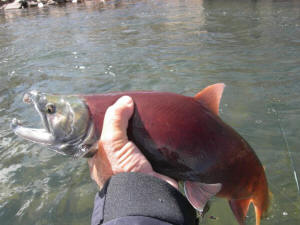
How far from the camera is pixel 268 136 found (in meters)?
3.60

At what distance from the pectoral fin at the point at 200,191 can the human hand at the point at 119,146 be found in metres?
0.25

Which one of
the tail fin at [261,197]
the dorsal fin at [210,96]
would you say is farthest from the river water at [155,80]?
the dorsal fin at [210,96]

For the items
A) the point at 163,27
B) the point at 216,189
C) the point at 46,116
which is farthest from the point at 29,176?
the point at 163,27

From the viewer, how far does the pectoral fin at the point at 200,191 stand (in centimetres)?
187

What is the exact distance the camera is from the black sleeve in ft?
4.87

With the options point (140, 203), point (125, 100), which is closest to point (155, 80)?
point (125, 100)

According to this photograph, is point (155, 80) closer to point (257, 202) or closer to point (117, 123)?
point (257, 202)

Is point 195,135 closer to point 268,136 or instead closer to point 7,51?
point 268,136

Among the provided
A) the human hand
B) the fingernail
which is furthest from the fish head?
the fingernail

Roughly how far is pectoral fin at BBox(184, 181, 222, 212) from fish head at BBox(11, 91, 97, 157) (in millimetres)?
700

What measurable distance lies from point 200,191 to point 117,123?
2.37 ft

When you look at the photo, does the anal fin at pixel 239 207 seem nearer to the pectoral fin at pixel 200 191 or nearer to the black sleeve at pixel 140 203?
the pectoral fin at pixel 200 191

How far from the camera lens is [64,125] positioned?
178cm

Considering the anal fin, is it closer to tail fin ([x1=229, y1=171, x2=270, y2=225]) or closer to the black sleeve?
tail fin ([x1=229, y1=171, x2=270, y2=225])
